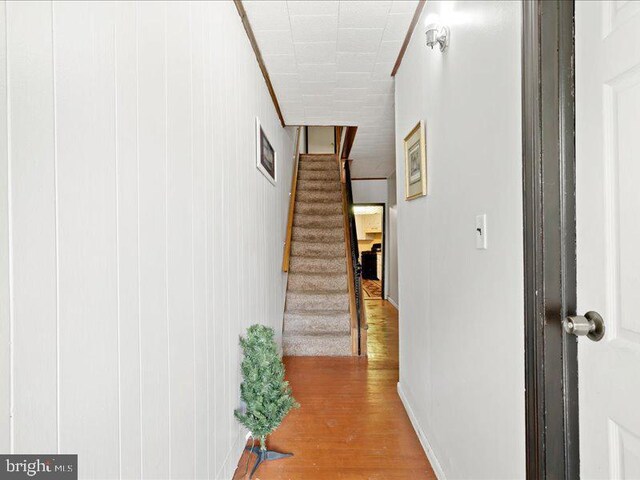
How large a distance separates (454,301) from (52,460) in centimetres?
145

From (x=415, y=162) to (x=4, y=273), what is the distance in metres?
2.06

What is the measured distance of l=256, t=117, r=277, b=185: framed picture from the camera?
255cm

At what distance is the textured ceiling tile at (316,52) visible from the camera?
241cm

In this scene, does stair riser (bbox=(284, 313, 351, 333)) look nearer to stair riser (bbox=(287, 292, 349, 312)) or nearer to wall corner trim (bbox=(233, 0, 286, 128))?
stair riser (bbox=(287, 292, 349, 312))

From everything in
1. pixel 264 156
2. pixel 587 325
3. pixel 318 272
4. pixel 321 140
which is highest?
pixel 321 140

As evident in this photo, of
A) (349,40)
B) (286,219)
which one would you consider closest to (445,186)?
(349,40)

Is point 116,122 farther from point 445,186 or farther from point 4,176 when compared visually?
point 445,186

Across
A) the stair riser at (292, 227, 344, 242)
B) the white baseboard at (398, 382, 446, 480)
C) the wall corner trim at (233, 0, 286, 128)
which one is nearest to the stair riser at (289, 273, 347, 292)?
the stair riser at (292, 227, 344, 242)

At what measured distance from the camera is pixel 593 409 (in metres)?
0.93

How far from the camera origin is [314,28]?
222 cm

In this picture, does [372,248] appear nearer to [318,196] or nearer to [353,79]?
[318,196]

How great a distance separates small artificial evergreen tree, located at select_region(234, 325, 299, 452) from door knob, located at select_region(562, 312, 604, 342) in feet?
4.59

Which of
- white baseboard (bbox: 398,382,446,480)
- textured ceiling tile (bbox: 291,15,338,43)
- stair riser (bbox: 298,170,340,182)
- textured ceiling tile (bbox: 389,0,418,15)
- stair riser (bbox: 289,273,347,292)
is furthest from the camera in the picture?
stair riser (bbox: 298,170,340,182)

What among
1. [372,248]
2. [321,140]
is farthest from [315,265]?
[372,248]
